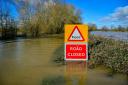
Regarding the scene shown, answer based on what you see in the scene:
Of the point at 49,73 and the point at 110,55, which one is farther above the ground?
the point at 110,55

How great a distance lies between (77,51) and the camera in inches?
156

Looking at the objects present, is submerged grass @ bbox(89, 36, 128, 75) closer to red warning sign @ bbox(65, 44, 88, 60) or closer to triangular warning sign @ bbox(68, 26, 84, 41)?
red warning sign @ bbox(65, 44, 88, 60)

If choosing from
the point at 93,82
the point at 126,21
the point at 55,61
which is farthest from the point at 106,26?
the point at 55,61

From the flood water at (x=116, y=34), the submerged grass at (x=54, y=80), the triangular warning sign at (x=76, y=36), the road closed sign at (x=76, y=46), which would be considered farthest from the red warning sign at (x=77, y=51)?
the submerged grass at (x=54, y=80)

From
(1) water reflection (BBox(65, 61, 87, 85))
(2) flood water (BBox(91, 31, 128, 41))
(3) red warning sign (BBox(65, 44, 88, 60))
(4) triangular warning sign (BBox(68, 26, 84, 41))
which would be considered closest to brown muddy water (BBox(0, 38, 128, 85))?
(1) water reflection (BBox(65, 61, 87, 85))

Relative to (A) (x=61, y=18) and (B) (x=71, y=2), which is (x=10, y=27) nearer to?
(A) (x=61, y=18)

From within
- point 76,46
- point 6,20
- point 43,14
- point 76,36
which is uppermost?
point 43,14

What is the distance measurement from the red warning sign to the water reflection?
13 cm

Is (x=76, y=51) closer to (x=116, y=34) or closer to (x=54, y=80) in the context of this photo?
(x=116, y=34)

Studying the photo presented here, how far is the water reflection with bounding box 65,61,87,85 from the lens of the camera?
2.86 metres

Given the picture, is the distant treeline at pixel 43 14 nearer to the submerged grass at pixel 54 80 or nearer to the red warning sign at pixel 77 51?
the red warning sign at pixel 77 51

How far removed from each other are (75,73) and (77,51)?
2.46ft

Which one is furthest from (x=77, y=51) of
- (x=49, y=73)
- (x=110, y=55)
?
(x=49, y=73)

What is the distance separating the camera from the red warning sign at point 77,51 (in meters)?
3.97
